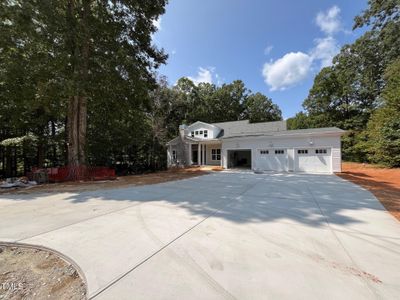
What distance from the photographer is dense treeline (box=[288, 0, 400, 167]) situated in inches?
658

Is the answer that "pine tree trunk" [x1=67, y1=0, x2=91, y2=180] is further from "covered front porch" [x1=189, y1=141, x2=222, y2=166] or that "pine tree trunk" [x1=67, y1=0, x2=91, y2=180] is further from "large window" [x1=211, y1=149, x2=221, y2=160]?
"large window" [x1=211, y1=149, x2=221, y2=160]

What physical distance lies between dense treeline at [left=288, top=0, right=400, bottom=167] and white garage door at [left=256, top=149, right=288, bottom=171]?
832cm

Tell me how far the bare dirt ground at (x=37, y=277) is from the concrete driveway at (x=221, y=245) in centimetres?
15

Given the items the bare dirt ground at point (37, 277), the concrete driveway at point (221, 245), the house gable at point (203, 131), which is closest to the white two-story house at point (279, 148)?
the house gable at point (203, 131)

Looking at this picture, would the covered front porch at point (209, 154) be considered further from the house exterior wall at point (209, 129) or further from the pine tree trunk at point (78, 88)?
the pine tree trunk at point (78, 88)

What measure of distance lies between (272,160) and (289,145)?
6.02 feet

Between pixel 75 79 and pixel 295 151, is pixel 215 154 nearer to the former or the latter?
pixel 295 151

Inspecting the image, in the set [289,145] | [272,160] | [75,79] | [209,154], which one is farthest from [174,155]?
[75,79]

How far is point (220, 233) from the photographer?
3740 mm

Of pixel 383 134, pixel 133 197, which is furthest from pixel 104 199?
pixel 383 134

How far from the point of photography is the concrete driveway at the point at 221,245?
2217mm

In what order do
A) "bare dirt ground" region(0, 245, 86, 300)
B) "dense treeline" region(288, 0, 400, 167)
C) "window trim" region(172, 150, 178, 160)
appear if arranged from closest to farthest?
"bare dirt ground" region(0, 245, 86, 300), "dense treeline" region(288, 0, 400, 167), "window trim" region(172, 150, 178, 160)

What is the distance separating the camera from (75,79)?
1059cm

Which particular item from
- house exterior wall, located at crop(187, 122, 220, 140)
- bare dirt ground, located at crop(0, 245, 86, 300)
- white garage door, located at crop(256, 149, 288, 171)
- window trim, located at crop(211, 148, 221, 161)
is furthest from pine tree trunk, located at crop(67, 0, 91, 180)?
window trim, located at crop(211, 148, 221, 161)
